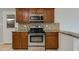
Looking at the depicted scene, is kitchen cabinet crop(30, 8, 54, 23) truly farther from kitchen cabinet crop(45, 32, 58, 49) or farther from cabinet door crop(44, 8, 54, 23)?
kitchen cabinet crop(45, 32, 58, 49)

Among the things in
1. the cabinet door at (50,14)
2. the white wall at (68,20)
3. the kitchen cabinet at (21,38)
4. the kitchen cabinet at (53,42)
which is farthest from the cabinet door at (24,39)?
the white wall at (68,20)

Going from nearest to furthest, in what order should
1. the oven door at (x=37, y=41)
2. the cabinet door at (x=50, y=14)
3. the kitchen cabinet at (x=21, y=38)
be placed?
the cabinet door at (x=50, y=14) → the kitchen cabinet at (x=21, y=38) → the oven door at (x=37, y=41)

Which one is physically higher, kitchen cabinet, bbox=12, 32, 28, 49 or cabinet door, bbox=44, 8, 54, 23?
cabinet door, bbox=44, 8, 54, 23

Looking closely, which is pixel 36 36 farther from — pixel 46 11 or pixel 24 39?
pixel 46 11

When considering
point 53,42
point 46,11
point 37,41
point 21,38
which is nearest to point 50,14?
point 46,11

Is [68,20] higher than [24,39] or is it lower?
higher

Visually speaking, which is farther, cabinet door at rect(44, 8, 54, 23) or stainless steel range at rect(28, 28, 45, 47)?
stainless steel range at rect(28, 28, 45, 47)

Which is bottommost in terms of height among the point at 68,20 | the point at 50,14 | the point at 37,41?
the point at 37,41

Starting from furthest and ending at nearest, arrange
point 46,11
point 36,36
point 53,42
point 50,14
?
point 36,36, point 50,14, point 46,11, point 53,42

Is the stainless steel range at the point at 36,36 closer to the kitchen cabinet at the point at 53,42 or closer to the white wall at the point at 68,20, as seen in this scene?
the kitchen cabinet at the point at 53,42

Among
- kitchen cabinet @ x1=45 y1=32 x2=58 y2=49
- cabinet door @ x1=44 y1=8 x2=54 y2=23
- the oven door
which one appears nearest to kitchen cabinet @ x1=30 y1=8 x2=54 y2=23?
cabinet door @ x1=44 y1=8 x2=54 y2=23
